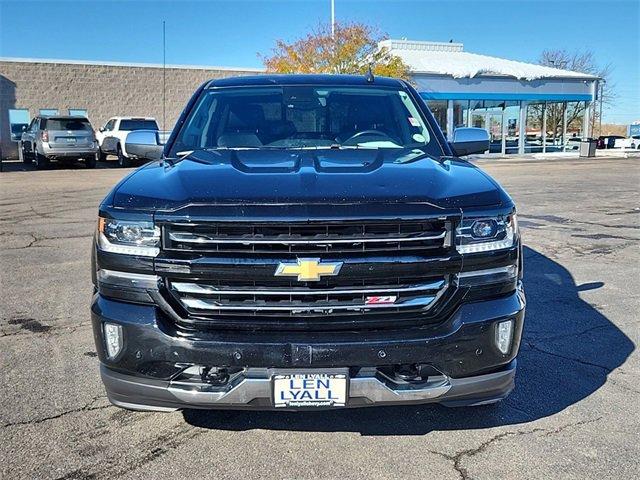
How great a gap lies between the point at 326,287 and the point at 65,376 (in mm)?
2244

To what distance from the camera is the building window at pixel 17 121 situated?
30.6 meters

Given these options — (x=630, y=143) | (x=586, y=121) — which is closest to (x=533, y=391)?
(x=586, y=121)

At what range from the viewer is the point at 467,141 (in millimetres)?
4473

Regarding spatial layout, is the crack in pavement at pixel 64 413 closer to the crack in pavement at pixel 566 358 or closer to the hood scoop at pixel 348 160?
the hood scoop at pixel 348 160

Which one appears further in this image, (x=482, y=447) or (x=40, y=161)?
(x=40, y=161)

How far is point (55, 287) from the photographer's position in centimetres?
625

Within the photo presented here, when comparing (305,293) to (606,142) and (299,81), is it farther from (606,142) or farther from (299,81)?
(606,142)

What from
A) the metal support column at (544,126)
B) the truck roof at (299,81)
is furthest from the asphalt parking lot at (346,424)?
the metal support column at (544,126)

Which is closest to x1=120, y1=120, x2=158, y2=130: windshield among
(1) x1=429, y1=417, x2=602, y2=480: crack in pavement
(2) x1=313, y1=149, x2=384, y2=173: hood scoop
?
(2) x1=313, y1=149, x2=384, y2=173: hood scoop

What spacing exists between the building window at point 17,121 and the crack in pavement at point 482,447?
3206 cm

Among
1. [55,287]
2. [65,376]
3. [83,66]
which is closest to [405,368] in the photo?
[65,376]

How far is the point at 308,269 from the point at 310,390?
517 millimetres

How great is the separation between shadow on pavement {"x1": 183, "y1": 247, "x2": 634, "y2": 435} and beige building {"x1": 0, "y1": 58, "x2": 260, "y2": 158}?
30.3 meters

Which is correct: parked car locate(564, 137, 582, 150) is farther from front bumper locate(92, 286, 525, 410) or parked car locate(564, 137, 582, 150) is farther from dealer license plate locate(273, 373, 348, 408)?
dealer license plate locate(273, 373, 348, 408)
